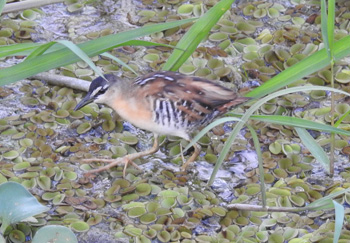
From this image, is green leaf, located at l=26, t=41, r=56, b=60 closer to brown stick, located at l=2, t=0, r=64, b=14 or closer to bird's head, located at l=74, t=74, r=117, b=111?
bird's head, located at l=74, t=74, r=117, b=111

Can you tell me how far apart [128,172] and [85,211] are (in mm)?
603

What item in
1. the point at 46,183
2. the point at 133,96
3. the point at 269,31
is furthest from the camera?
the point at 269,31

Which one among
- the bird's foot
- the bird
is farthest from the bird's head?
the bird's foot

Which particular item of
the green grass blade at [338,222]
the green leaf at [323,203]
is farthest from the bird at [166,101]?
the green grass blade at [338,222]

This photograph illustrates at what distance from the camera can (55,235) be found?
14.9 ft

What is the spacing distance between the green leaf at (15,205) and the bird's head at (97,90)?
1.09 metres

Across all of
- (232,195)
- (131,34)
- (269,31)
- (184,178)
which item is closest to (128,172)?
(184,178)

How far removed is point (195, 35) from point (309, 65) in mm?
960

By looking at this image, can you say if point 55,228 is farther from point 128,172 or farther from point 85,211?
point 128,172

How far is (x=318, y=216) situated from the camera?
508cm

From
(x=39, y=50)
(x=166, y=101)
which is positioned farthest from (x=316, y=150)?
(x=39, y=50)

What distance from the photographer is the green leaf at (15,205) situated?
459 cm

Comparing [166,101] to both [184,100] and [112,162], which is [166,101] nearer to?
[184,100]

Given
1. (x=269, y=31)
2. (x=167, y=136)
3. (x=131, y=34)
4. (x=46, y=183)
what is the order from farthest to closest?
(x=269, y=31), (x=167, y=136), (x=46, y=183), (x=131, y=34)
